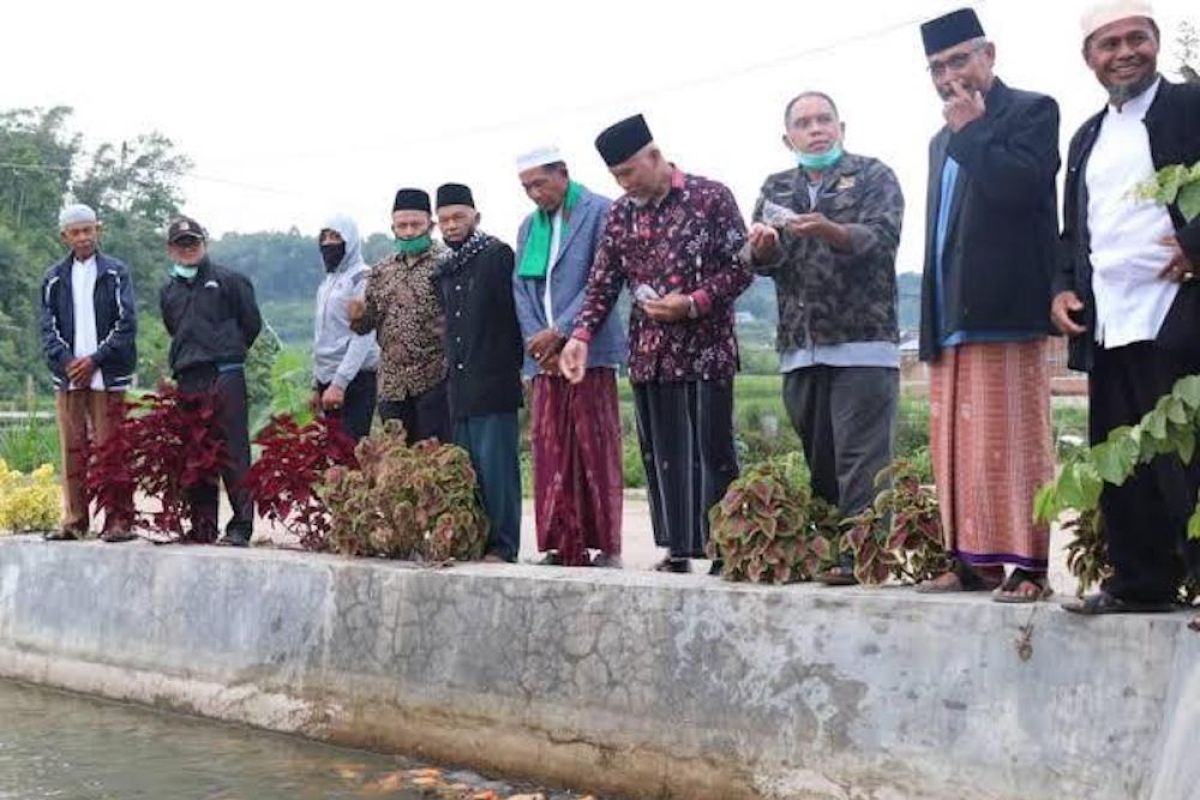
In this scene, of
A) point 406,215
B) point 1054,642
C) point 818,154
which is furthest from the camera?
point 406,215

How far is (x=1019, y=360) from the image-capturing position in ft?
14.9

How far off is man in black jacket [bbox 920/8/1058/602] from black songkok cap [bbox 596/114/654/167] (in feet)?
4.90

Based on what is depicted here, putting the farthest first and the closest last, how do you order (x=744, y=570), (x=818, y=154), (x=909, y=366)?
1. (x=909, y=366)
2. (x=818, y=154)
3. (x=744, y=570)

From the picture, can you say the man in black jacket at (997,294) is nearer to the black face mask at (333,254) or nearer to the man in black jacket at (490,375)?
the man in black jacket at (490,375)

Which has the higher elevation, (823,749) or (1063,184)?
(1063,184)

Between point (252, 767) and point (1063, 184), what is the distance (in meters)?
3.47

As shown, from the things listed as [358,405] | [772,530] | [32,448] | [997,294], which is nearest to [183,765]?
[772,530]

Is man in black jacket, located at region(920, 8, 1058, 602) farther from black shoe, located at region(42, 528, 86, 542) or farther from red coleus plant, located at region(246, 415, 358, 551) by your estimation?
black shoe, located at region(42, 528, 86, 542)

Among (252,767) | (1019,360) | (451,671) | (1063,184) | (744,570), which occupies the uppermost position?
Answer: (1063,184)

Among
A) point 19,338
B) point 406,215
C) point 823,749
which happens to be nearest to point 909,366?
→ point 19,338

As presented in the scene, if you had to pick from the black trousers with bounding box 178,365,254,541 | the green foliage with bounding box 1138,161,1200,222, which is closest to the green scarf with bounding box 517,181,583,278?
the black trousers with bounding box 178,365,254,541

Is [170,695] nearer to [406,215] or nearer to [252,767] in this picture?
[252,767]

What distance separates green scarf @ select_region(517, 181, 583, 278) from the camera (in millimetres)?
6414

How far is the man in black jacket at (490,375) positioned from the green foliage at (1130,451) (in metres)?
3.19
